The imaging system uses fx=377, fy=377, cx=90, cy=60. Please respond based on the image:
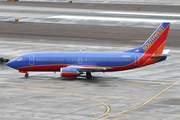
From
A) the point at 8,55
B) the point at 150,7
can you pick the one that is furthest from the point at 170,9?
the point at 8,55

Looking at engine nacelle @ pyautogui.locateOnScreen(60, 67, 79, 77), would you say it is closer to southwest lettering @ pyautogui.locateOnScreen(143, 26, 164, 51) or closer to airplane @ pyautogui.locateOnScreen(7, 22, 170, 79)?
airplane @ pyautogui.locateOnScreen(7, 22, 170, 79)

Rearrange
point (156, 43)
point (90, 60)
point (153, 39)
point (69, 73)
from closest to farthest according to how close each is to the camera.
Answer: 1. point (69, 73)
2. point (90, 60)
3. point (156, 43)
4. point (153, 39)

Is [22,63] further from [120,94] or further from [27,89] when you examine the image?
[120,94]

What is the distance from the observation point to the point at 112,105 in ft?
151

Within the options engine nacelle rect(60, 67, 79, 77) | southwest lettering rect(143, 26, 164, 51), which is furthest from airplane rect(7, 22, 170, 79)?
engine nacelle rect(60, 67, 79, 77)

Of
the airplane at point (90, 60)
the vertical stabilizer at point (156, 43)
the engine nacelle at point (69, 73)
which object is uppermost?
the vertical stabilizer at point (156, 43)

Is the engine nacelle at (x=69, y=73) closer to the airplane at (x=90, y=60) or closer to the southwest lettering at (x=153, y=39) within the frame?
the airplane at (x=90, y=60)

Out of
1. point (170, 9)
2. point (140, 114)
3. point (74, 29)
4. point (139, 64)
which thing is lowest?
point (140, 114)

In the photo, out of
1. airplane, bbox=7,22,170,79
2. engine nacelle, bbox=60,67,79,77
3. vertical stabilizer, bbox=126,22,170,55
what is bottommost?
engine nacelle, bbox=60,67,79,77

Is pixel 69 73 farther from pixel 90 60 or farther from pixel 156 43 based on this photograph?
pixel 156 43

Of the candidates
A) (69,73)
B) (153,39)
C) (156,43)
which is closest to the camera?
(69,73)

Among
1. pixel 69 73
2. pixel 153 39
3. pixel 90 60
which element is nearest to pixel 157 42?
pixel 153 39

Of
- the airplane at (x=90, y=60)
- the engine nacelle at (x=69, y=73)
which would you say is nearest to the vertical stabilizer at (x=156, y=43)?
the airplane at (x=90, y=60)

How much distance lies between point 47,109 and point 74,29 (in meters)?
73.8
